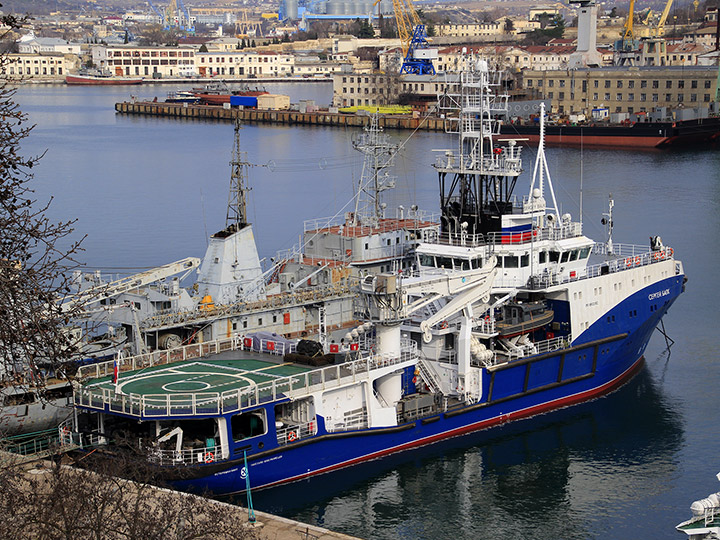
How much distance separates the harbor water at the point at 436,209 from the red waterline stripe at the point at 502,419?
0.19 m

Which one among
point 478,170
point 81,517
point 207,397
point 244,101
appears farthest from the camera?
point 244,101

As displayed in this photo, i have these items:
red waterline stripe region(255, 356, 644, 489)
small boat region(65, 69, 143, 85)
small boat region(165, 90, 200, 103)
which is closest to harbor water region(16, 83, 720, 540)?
red waterline stripe region(255, 356, 644, 489)

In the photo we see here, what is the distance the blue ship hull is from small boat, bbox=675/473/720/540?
8.78 metres

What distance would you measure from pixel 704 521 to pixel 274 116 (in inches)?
3755

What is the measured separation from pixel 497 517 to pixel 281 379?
5.11m

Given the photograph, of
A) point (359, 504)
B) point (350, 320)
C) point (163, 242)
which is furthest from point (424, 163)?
point (359, 504)

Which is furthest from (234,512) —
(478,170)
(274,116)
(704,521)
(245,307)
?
(274,116)

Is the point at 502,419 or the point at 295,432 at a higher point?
the point at 295,432

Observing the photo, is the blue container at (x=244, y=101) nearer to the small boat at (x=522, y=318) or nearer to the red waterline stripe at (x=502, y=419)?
the red waterline stripe at (x=502, y=419)

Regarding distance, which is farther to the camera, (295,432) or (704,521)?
(295,432)

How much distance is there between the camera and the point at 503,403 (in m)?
26.9

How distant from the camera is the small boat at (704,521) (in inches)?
634

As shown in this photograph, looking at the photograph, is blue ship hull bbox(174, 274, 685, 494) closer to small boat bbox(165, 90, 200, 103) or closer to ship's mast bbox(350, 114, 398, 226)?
ship's mast bbox(350, 114, 398, 226)

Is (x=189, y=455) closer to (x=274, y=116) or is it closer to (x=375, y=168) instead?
(x=375, y=168)
